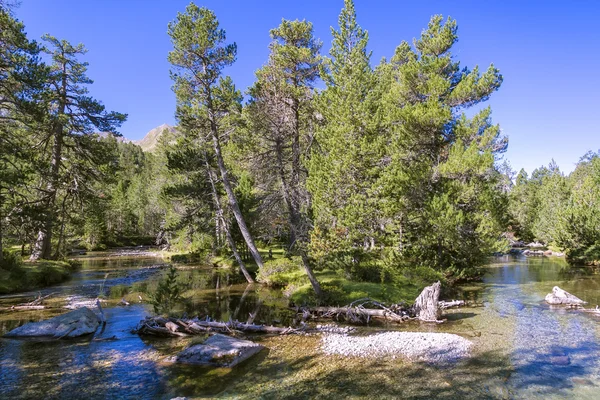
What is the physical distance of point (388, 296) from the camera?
64.0 feet

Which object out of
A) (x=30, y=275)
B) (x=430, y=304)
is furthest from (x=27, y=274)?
(x=430, y=304)

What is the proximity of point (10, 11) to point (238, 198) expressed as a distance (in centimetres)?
1992

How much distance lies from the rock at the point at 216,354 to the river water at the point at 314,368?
39 cm

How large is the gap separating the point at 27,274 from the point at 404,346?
25.9 meters

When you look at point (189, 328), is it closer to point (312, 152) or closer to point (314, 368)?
point (314, 368)

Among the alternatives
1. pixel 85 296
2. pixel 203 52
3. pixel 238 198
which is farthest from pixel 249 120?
pixel 85 296

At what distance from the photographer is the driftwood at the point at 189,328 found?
14.6 m

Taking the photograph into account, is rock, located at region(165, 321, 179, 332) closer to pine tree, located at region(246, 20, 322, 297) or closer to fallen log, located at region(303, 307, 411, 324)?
fallen log, located at region(303, 307, 411, 324)

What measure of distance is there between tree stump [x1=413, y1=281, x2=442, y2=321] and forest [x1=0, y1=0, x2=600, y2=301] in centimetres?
404

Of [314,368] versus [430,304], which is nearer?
[314,368]

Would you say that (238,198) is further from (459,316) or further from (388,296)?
(459,316)

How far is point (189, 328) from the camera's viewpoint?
14.7 meters

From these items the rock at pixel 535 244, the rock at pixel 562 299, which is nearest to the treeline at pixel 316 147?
the rock at pixel 562 299

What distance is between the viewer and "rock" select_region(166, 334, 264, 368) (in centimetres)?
1157
